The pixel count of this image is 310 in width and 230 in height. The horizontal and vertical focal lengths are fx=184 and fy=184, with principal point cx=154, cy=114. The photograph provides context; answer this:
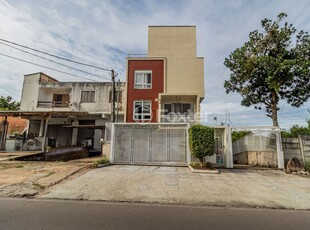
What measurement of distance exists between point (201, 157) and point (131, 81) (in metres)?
10.1

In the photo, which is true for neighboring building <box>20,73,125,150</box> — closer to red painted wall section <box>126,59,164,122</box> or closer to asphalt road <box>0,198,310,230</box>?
red painted wall section <box>126,59,164,122</box>

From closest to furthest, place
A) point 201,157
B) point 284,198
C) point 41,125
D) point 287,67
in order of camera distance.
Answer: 1. point 284,198
2. point 201,157
3. point 287,67
4. point 41,125

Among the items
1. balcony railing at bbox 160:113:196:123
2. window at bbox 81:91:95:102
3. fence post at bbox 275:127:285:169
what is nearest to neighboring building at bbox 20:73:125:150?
window at bbox 81:91:95:102

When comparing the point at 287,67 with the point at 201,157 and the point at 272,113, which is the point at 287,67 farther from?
the point at 201,157

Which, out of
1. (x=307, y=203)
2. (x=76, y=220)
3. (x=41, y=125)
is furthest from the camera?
(x=41, y=125)

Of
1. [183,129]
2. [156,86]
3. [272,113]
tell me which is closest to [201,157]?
[183,129]

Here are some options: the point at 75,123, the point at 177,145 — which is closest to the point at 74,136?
the point at 75,123

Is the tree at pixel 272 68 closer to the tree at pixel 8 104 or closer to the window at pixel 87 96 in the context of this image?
the window at pixel 87 96

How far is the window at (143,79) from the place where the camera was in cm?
1739

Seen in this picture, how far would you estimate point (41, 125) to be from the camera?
71.4ft

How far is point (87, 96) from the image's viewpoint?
22.3m

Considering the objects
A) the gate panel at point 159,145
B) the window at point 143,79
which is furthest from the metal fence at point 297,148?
the window at point 143,79

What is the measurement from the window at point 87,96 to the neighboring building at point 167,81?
23.3ft

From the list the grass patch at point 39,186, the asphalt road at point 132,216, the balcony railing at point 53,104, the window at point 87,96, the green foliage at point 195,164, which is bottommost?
the asphalt road at point 132,216
